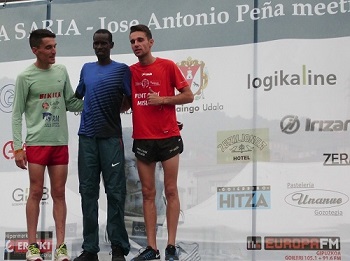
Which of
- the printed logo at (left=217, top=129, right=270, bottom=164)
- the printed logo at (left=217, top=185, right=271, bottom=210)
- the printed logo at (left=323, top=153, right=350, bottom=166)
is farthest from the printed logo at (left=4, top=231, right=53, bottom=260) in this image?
the printed logo at (left=323, top=153, right=350, bottom=166)

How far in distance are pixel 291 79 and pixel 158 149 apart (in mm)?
1323

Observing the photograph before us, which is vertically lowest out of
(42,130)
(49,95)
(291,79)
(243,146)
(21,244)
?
(21,244)

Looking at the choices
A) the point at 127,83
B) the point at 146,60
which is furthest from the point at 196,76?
the point at 127,83

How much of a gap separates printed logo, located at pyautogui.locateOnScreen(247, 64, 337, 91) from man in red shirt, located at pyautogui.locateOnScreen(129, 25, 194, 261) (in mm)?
735

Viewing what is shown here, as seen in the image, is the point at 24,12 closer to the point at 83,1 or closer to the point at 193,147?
the point at 83,1

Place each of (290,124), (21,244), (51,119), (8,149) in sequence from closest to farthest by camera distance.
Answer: (51,119) → (290,124) → (21,244) → (8,149)

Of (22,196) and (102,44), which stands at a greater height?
(102,44)

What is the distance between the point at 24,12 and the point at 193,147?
80.1 inches

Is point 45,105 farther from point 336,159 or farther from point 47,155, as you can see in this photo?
point 336,159

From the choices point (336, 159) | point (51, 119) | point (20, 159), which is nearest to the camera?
point (20, 159)

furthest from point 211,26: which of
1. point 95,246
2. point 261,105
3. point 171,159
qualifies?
point 95,246

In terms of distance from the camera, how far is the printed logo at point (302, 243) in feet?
20.1

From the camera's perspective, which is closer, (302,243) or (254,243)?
(302,243)

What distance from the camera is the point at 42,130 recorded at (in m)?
5.92
